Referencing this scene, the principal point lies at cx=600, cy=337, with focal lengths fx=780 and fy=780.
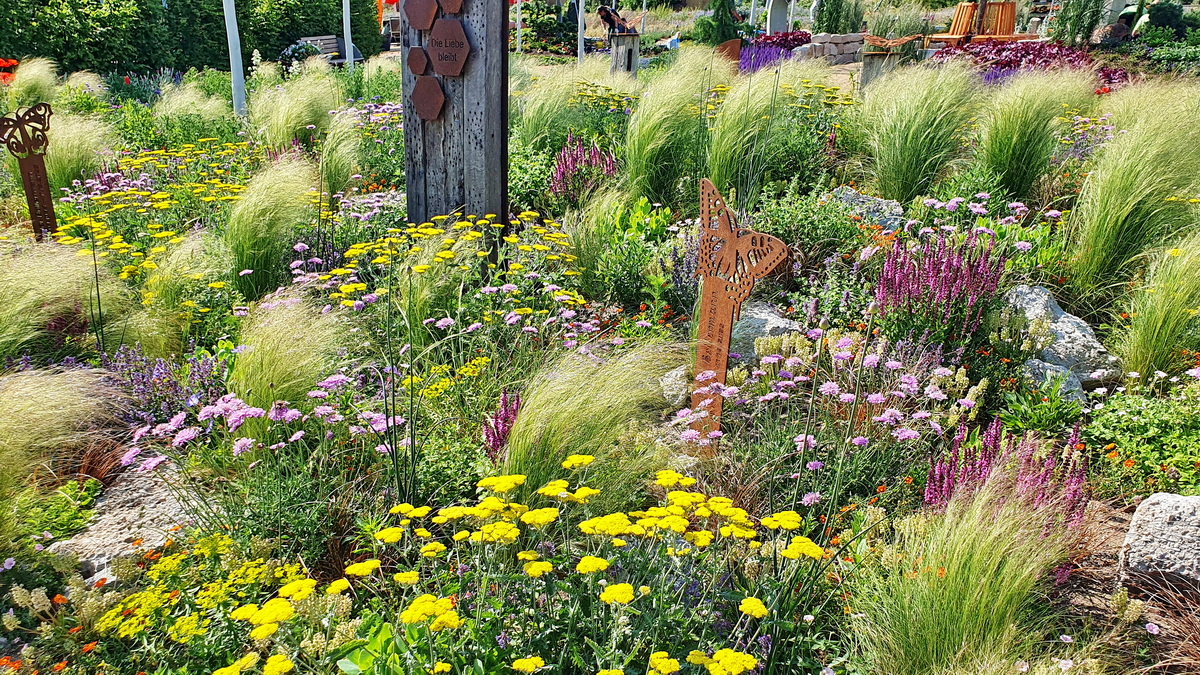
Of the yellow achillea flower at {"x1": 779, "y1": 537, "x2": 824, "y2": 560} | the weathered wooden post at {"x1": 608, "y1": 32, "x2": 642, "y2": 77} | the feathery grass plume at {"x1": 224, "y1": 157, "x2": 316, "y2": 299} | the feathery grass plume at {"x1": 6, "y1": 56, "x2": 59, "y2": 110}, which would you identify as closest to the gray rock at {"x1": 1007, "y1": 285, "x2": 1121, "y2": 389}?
the yellow achillea flower at {"x1": 779, "y1": 537, "x2": 824, "y2": 560}

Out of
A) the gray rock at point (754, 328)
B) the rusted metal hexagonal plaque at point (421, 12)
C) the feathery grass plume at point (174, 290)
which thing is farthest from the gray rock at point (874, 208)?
the feathery grass plume at point (174, 290)

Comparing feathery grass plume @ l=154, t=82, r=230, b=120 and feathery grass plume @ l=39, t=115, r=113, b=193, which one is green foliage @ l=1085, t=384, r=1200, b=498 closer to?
feathery grass plume @ l=39, t=115, r=113, b=193

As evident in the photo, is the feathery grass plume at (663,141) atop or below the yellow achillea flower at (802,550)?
atop

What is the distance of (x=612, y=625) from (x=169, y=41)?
17.5 meters

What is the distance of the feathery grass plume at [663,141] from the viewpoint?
18.4 ft

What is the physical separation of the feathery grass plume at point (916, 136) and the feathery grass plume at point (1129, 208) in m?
1.11

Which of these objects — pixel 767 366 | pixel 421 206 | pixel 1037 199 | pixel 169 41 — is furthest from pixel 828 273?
pixel 169 41

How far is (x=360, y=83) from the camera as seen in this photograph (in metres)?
9.50

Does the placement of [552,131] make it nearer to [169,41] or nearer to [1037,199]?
[1037,199]

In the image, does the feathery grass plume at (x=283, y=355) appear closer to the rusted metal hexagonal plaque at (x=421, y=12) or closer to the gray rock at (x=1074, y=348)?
the rusted metal hexagonal plaque at (x=421, y=12)

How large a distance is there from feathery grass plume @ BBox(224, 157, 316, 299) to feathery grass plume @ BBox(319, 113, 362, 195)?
867 millimetres

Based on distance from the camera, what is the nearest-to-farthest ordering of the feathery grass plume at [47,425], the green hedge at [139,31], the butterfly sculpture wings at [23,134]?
the feathery grass plume at [47,425]
the butterfly sculpture wings at [23,134]
the green hedge at [139,31]

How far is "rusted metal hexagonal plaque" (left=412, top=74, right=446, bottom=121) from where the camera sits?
15.5 feet

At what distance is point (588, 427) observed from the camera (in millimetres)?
2684
